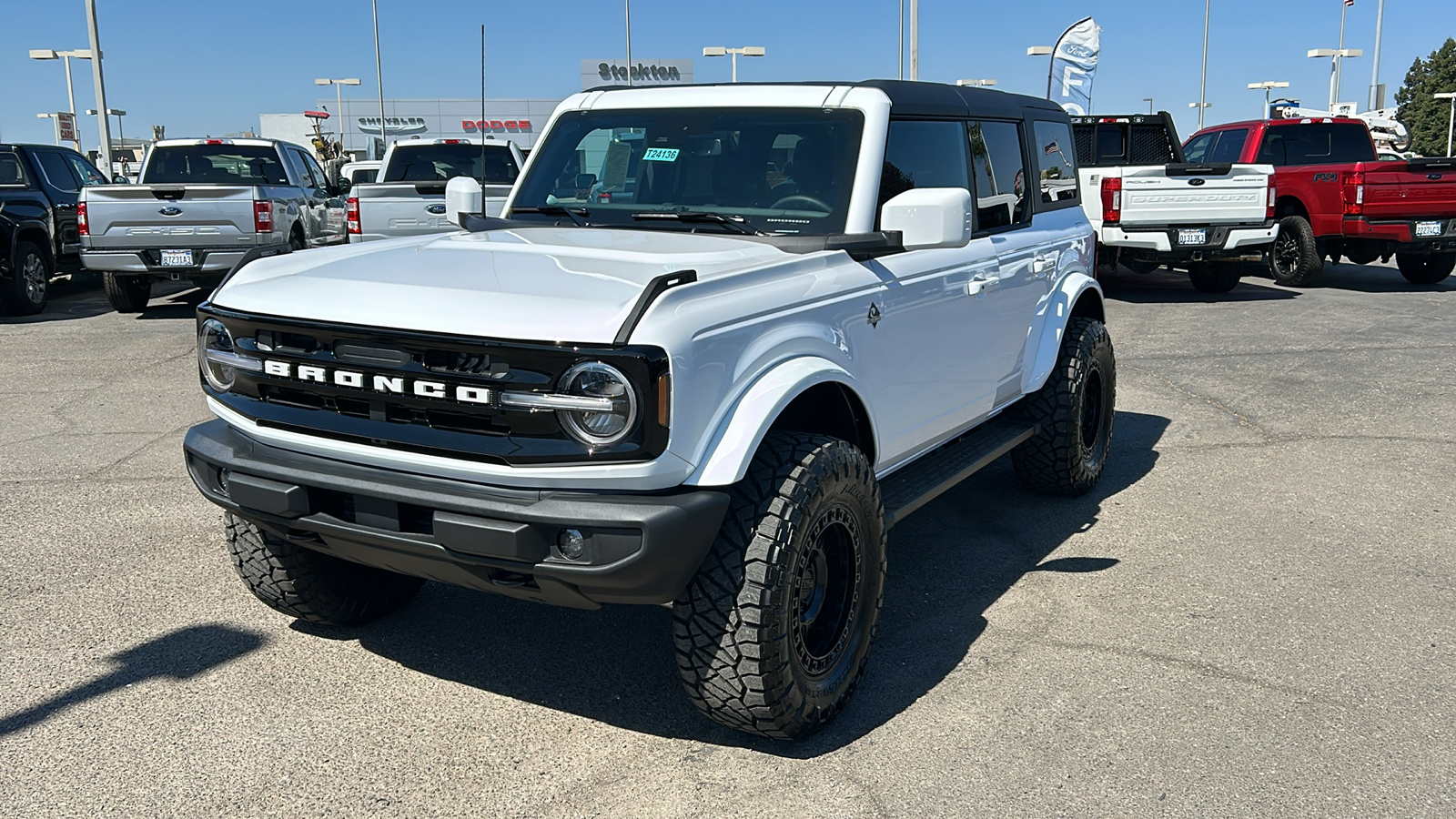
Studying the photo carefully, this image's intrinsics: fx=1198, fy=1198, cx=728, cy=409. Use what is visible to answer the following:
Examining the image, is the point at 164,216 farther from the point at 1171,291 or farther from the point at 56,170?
the point at 1171,291

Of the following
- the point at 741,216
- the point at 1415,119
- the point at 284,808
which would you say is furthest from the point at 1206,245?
the point at 1415,119

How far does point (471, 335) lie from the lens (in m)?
2.97

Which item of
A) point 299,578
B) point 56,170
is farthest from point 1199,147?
point 299,578

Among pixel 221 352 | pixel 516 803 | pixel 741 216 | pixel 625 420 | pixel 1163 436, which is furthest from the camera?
pixel 1163 436

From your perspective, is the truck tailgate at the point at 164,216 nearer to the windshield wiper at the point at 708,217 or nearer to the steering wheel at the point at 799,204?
the windshield wiper at the point at 708,217

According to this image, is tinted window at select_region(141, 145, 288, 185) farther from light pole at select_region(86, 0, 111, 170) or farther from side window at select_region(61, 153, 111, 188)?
light pole at select_region(86, 0, 111, 170)

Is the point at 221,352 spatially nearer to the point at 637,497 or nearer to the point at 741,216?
the point at 637,497

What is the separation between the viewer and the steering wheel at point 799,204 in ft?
13.2

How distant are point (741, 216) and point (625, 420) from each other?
137 cm

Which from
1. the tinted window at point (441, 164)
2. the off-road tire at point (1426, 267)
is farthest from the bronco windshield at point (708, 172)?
the off-road tire at point (1426, 267)

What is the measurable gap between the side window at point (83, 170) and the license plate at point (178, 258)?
388 cm

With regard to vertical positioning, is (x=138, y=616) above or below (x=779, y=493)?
below

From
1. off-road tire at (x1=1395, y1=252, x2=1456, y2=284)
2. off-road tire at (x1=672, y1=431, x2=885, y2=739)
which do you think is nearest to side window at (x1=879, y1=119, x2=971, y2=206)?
off-road tire at (x1=672, y1=431, x2=885, y2=739)

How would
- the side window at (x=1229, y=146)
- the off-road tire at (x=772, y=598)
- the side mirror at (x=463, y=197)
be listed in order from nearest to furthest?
the off-road tire at (x=772, y=598)
the side mirror at (x=463, y=197)
the side window at (x=1229, y=146)
